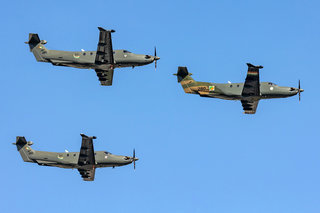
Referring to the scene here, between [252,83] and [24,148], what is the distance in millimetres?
41645

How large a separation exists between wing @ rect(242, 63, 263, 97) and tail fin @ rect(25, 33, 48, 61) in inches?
Result: 1389

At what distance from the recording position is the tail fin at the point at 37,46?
12256cm

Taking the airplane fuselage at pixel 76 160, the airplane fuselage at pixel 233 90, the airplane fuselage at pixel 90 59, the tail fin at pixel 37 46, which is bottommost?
the airplane fuselage at pixel 76 160

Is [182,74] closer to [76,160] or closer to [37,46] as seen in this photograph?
[76,160]

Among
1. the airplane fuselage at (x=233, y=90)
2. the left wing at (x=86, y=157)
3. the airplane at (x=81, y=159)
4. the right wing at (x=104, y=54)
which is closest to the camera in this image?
the left wing at (x=86, y=157)

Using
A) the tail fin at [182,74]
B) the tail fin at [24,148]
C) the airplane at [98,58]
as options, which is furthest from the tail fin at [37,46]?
the tail fin at [182,74]

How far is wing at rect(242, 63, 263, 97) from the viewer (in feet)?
374

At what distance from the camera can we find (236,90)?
116688mm

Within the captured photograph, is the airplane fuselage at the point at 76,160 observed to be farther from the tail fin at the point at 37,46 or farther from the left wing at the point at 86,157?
the tail fin at the point at 37,46

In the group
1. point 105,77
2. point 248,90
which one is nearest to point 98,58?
point 105,77

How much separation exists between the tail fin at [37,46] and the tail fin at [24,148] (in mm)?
14964

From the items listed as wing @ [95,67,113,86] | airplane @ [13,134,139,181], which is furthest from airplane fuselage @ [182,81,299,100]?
airplane @ [13,134,139,181]

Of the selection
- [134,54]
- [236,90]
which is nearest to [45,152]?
[134,54]

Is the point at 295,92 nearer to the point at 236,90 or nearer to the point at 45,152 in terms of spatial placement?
the point at 236,90
